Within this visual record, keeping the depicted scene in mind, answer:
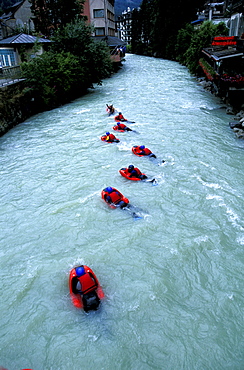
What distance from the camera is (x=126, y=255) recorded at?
8.28m

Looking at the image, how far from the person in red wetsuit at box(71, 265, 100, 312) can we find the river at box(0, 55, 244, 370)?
0.77 ft

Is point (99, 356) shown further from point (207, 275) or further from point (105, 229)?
point (105, 229)

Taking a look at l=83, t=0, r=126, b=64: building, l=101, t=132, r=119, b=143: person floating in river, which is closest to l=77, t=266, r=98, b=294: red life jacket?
l=101, t=132, r=119, b=143: person floating in river

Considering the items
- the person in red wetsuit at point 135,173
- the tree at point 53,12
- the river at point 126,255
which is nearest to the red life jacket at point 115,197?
the river at point 126,255

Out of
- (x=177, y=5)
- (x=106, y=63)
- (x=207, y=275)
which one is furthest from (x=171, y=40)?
(x=207, y=275)

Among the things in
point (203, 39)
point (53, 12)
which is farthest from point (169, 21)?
point (53, 12)

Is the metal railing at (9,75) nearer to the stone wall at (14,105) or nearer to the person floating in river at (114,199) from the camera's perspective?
the stone wall at (14,105)

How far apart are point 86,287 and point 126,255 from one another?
182 centimetres

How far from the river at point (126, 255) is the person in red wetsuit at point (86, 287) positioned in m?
0.23

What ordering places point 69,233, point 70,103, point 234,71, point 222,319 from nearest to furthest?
1. point 222,319
2. point 69,233
3. point 234,71
4. point 70,103

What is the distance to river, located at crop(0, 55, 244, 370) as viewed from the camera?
19.6ft

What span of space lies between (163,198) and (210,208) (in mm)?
1622

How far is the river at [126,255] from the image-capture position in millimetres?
5984

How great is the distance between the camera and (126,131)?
1780cm
